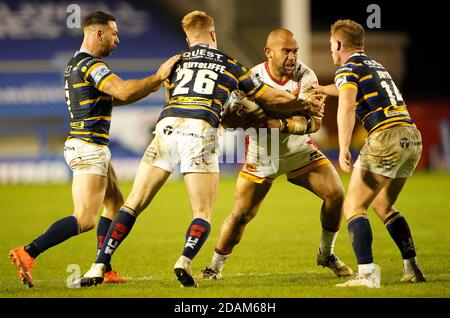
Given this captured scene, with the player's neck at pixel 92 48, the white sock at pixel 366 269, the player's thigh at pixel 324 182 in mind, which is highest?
the player's neck at pixel 92 48

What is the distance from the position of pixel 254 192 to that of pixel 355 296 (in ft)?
6.37

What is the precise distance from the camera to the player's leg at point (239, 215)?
841 centimetres

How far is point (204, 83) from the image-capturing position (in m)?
7.47

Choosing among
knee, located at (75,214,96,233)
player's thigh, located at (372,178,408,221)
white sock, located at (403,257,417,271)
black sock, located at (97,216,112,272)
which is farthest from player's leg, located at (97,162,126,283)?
white sock, located at (403,257,417,271)

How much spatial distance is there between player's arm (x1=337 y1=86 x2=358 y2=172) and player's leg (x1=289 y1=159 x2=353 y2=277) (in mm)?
1021

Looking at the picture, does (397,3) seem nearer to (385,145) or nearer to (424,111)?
(424,111)

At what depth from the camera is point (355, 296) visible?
6805 mm

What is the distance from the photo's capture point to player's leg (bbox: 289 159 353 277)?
8.33 metres

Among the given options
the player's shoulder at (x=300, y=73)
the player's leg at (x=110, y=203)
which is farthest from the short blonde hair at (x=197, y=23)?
the player's leg at (x=110, y=203)

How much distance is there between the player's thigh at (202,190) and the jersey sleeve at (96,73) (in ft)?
→ 3.69

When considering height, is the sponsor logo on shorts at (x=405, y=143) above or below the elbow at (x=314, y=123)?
below

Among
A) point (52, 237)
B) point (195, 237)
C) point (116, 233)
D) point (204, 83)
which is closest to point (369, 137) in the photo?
point (204, 83)

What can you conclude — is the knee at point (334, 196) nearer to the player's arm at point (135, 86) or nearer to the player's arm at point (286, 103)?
the player's arm at point (286, 103)

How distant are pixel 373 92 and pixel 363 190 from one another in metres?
0.88
